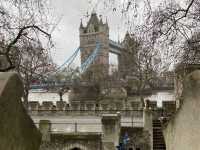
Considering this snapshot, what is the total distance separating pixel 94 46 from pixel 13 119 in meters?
103

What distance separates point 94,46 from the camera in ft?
350

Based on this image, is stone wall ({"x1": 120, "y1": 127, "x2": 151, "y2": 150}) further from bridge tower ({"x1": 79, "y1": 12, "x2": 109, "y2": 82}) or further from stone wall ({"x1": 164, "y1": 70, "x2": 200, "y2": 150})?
stone wall ({"x1": 164, "y1": 70, "x2": 200, "y2": 150})

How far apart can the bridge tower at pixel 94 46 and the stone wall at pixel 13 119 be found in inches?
137

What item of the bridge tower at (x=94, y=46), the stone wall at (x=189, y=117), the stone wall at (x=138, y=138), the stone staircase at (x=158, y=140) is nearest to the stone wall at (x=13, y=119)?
the stone wall at (x=189, y=117)

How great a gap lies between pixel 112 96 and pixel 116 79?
5971 mm

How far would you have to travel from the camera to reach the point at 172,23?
838cm

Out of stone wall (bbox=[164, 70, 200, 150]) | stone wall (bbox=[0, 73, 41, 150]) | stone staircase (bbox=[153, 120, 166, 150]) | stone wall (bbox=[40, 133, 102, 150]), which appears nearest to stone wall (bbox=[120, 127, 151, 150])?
stone staircase (bbox=[153, 120, 166, 150])

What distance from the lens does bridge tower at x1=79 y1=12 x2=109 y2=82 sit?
32.3 m

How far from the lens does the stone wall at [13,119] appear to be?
347cm

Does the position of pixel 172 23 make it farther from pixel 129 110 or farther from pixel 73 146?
pixel 129 110

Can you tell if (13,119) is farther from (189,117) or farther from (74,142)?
(74,142)

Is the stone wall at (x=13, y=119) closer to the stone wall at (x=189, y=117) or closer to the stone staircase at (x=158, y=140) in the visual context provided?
the stone wall at (x=189, y=117)

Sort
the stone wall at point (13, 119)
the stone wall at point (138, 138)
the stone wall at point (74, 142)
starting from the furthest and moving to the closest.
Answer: the stone wall at point (138, 138) < the stone wall at point (74, 142) < the stone wall at point (13, 119)

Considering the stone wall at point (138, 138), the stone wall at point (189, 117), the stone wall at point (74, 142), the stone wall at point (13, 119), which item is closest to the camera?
the stone wall at point (13, 119)
